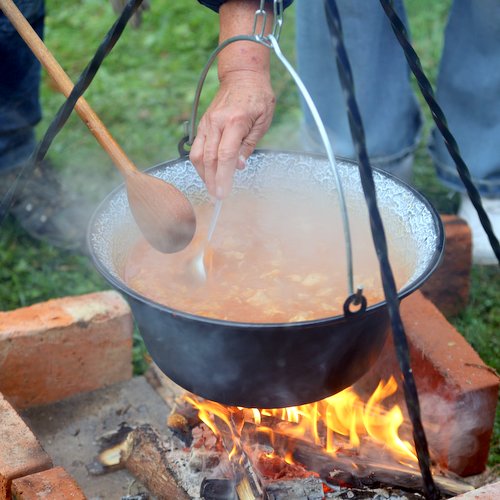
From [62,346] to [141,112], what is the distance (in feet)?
8.85

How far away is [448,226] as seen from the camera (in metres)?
3.06

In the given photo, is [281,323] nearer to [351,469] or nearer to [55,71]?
[351,469]

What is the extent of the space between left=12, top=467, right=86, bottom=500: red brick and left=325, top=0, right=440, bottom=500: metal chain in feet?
2.81

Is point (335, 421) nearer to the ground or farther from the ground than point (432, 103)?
nearer to the ground

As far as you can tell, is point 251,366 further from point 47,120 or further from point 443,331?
point 47,120

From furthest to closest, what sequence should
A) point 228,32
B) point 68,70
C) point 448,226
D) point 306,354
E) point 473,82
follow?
1. point 68,70
2. point 473,82
3. point 448,226
4. point 228,32
5. point 306,354

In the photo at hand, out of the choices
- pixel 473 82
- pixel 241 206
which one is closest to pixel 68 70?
pixel 473 82

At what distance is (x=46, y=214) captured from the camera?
3.88 m

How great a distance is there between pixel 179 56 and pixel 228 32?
11.9 feet

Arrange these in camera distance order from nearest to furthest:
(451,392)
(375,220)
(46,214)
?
1. (375,220)
2. (451,392)
3. (46,214)

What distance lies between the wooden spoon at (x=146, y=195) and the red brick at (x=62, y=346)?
665 mm

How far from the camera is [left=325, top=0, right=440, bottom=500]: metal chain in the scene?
4.91 feet

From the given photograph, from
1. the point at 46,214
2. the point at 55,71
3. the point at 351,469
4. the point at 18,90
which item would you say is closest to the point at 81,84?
the point at 55,71

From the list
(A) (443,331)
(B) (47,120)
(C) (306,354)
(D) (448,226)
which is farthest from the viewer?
(B) (47,120)
